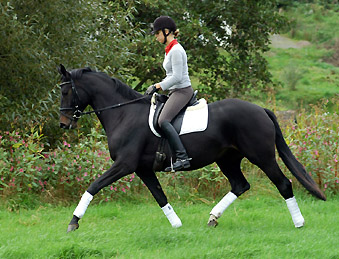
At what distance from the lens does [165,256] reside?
18.2 feet

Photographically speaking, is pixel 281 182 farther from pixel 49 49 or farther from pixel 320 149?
pixel 49 49

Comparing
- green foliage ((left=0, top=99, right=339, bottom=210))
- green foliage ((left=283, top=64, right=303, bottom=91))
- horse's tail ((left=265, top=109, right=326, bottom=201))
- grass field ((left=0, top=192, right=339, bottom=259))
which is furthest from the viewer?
green foliage ((left=283, top=64, right=303, bottom=91))

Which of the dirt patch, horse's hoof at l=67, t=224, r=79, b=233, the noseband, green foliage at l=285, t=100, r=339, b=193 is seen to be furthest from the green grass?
horse's hoof at l=67, t=224, r=79, b=233

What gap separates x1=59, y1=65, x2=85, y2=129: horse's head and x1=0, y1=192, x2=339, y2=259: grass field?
144cm

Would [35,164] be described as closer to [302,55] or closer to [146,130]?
[146,130]

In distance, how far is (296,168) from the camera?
717 cm

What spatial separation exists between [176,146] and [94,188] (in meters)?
1.17

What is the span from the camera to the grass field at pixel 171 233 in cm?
567

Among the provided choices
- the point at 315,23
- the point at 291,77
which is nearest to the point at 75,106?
the point at 291,77

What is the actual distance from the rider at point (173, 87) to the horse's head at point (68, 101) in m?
1.02

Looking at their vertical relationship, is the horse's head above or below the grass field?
above

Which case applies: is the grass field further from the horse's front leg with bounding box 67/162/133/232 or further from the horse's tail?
the horse's tail

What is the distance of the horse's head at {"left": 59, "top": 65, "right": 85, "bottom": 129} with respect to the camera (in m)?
6.94

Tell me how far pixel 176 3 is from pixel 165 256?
10.8m
